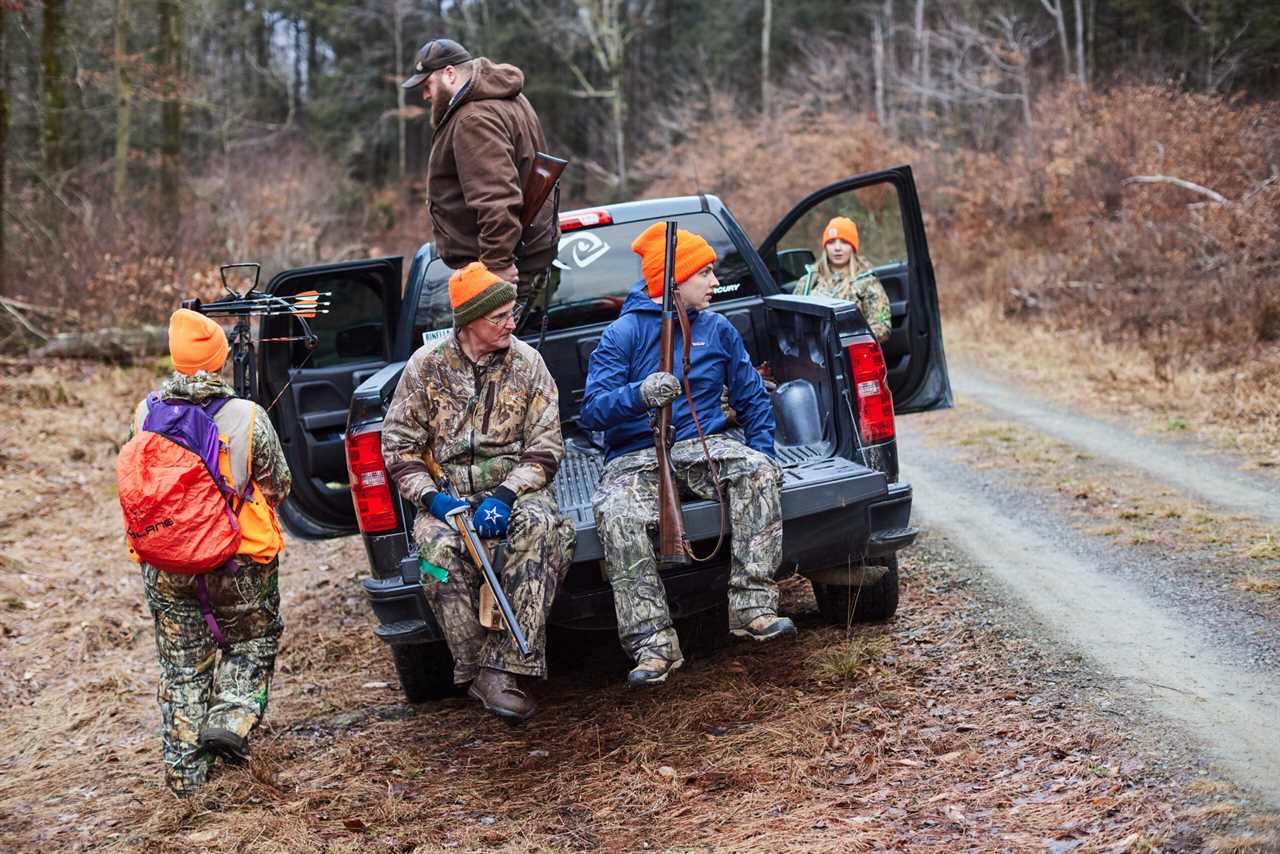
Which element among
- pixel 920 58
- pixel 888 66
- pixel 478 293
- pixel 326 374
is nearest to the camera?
pixel 478 293

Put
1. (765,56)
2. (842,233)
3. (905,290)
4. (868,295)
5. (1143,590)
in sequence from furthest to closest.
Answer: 1. (765,56)
2. (905,290)
3. (842,233)
4. (868,295)
5. (1143,590)

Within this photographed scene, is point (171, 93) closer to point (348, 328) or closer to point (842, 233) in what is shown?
point (348, 328)

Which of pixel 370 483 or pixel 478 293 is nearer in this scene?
pixel 478 293

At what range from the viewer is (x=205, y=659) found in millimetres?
4770

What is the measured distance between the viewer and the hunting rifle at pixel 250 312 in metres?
5.50

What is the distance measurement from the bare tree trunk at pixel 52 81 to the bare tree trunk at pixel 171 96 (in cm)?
215

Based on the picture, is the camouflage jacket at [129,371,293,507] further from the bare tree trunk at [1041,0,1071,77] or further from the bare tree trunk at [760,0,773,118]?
the bare tree trunk at [760,0,773,118]

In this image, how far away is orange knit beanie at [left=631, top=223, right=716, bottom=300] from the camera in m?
4.90

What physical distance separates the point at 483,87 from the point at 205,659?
2.72m

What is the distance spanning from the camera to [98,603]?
7930mm

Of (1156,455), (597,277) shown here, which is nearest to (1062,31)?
(1156,455)

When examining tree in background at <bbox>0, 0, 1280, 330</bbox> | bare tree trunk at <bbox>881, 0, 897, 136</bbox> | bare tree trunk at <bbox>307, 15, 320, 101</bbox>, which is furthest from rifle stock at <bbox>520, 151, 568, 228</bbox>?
bare tree trunk at <bbox>307, 15, 320, 101</bbox>

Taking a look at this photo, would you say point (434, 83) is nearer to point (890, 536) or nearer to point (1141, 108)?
point (890, 536)

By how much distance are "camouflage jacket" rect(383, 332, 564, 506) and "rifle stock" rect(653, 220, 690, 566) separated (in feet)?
1.34
